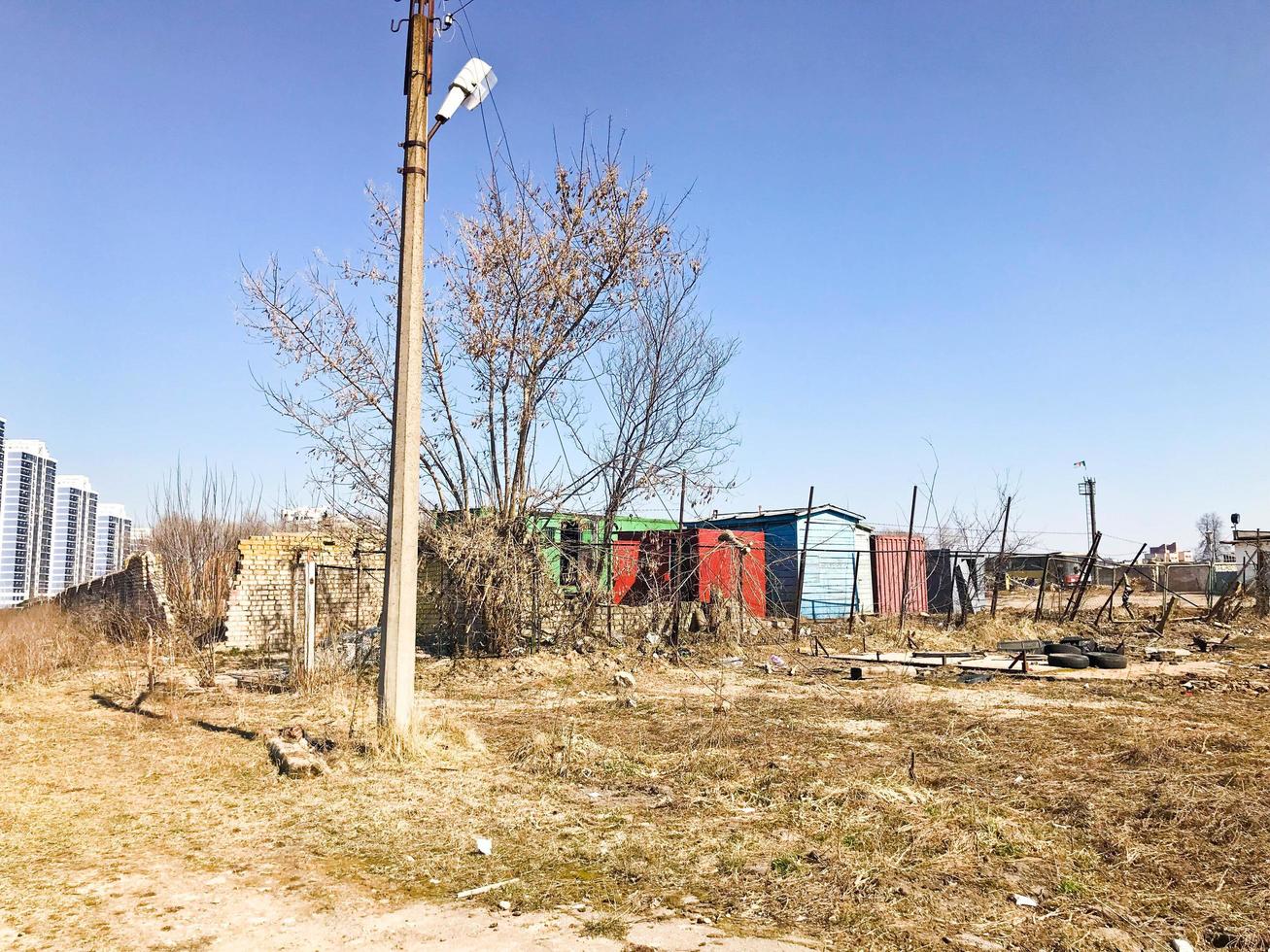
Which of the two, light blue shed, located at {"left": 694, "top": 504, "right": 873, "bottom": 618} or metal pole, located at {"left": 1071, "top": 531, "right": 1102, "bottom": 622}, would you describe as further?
light blue shed, located at {"left": 694, "top": 504, "right": 873, "bottom": 618}

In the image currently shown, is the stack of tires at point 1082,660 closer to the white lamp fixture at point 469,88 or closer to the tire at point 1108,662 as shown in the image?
the tire at point 1108,662

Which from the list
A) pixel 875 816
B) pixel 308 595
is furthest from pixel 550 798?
pixel 308 595

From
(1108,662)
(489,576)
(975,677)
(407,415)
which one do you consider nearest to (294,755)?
(407,415)

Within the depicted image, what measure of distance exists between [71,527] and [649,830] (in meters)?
56.5

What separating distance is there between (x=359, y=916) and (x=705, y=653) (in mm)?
11662

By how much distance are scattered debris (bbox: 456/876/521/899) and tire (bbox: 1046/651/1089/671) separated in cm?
1153

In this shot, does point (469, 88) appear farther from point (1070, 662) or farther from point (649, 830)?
point (1070, 662)

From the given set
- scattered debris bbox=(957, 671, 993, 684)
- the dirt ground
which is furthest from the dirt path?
scattered debris bbox=(957, 671, 993, 684)

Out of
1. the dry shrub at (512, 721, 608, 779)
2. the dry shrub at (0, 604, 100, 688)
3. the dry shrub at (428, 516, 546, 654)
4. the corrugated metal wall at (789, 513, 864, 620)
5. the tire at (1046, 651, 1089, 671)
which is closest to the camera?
the dry shrub at (512, 721, 608, 779)

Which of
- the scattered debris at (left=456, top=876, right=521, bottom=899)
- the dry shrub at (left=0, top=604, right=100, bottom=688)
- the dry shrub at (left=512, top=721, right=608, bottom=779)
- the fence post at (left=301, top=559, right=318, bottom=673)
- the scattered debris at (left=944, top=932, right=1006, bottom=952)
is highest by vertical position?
the fence post at (left=301, top=559, right=318, bottom=673)

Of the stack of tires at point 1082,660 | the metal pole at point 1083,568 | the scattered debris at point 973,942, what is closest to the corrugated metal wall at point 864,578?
the metal pole at point 1083,568

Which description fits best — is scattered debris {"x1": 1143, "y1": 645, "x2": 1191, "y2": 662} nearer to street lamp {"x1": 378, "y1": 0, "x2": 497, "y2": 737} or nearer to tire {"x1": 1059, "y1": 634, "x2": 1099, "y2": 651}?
tire {"x1": 1059, "y1": 634, "x2": 1099, "y2": 651}

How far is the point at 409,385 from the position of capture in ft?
23.7

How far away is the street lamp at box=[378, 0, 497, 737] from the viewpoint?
6941mm
